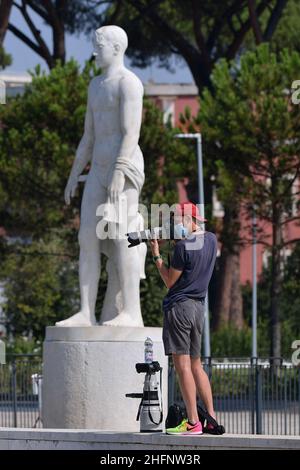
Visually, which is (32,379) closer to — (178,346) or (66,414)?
(66,414)

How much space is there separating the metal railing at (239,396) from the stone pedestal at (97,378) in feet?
17.3

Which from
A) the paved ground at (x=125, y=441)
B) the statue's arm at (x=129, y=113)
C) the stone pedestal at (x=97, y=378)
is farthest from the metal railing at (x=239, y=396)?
the paved ground at (x=125, y=441)

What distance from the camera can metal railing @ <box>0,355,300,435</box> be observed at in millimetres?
21422

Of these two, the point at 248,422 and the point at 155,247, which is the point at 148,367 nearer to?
the point at 155,247

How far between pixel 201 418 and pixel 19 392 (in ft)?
37.1

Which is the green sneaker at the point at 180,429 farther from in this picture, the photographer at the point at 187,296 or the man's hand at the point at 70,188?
the man's hand at the point at 70,188

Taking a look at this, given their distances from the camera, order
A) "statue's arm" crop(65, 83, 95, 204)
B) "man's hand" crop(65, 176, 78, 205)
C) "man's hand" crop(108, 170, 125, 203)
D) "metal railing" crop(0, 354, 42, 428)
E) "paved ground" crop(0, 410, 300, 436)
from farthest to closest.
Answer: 1. "metal railing" crop(0, 354, 42, 428)
2. "paved ground" crop(0, 410, 300, 436)
3. "man's hand" crop(65, 176, 78, 205)
4. "statue's arm" crop(65, 83, 95, 204)
5. "man's hand" crop(108, 170, 125, 203)

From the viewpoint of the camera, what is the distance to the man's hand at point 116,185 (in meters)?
16.0

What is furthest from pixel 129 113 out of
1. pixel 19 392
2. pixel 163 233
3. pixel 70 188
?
pixel 19 392

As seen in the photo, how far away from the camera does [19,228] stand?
35281 millimetres

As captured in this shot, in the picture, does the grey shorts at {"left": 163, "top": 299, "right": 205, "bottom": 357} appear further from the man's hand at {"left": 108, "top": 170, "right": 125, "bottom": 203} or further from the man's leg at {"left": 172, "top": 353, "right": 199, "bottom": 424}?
the man's hand at {"left": 108, "top": 170, "right": 125, "bottom": 203}

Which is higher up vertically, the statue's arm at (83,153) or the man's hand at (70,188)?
the statue's arm at (83,153)

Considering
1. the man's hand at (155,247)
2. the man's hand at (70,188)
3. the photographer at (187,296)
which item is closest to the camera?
the photographer at (187,296)

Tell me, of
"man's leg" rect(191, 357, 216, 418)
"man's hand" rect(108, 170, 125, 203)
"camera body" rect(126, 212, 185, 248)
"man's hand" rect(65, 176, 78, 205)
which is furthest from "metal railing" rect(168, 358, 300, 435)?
"man's leg" rect(191, 357, 216, 418)
